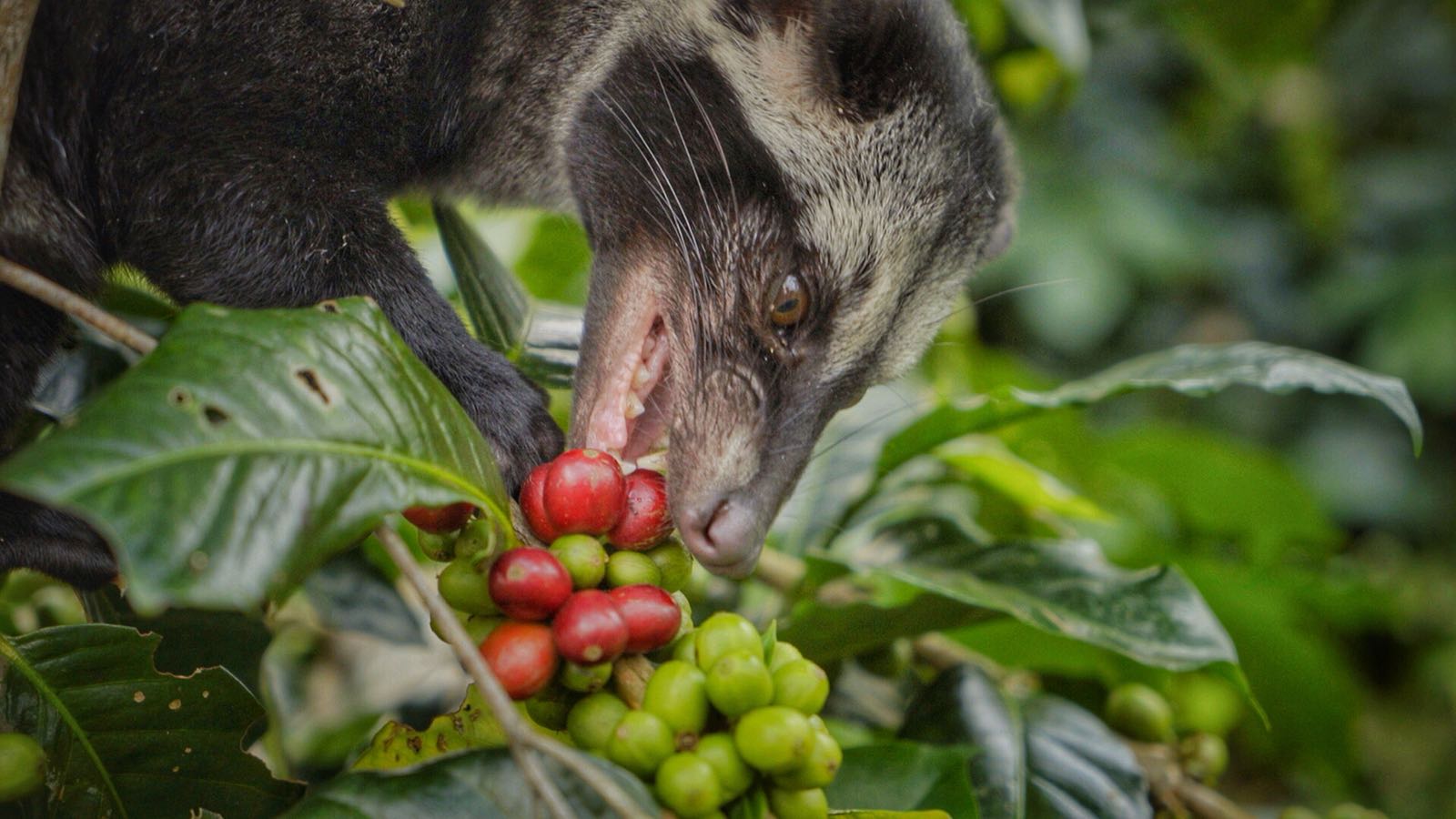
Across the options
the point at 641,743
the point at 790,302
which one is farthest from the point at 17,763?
the point at 790,302

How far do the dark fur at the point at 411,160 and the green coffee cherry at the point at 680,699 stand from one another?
45cm

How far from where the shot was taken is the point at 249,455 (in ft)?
2.69

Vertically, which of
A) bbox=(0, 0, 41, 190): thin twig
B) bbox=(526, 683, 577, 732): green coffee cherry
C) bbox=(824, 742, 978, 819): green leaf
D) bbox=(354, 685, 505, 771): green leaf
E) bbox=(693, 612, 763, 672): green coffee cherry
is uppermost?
bbox=(0, 0, 41, 190): thin twig

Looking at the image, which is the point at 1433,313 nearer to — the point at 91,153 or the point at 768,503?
the point at 768,503

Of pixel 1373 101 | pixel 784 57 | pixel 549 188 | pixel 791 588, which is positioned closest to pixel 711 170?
pixel 784 57

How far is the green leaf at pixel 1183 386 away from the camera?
1.45 metres

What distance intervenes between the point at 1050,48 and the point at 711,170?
0.98m

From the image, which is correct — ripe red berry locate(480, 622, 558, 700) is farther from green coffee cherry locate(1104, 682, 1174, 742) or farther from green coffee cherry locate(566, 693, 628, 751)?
green coffee cherry locate(1104, 682, 1174, 742)

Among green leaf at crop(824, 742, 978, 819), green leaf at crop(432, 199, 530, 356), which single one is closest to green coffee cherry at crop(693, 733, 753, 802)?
green leaf at crop(824, 742, 978, 819)

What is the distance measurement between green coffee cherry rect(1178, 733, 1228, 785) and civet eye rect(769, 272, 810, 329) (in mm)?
834

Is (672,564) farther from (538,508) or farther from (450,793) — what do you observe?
(450,793)

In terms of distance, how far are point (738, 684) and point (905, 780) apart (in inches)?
17.4

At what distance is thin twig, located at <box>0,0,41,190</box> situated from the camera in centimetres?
96

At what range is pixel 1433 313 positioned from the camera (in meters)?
5.03
